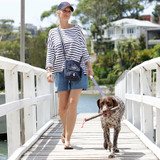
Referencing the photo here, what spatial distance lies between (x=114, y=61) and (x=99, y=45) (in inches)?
315

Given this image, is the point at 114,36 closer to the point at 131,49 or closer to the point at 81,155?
the point at 131,49

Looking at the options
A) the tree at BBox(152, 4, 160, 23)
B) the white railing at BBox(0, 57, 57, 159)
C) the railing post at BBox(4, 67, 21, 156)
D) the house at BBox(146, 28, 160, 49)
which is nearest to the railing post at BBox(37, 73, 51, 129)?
the white railing at BBox(0, 57, 57, 159)

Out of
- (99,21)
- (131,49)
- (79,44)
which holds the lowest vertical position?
(79,44)

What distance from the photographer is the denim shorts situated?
14.3 feet

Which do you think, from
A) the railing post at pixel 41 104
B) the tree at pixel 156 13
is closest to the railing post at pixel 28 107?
the railing post at pixel 41 104

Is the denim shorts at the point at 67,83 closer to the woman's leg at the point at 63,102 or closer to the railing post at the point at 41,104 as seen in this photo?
the woman's leg at the point at 63,102

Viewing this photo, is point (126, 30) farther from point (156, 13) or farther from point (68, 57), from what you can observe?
point (68, 57)

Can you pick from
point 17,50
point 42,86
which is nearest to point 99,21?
point 17,50

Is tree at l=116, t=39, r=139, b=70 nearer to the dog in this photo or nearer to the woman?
the woman

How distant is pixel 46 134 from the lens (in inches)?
226

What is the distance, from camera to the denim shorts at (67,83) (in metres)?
4.34

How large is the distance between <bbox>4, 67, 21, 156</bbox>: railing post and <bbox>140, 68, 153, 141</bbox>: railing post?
72.9 inches

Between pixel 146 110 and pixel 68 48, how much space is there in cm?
145

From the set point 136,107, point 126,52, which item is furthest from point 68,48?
point 126,52
